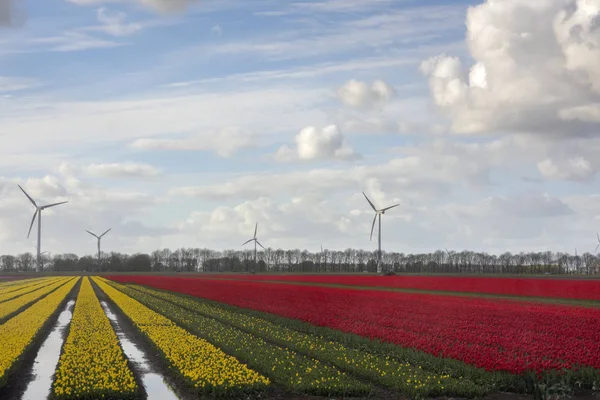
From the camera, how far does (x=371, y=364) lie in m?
22.3

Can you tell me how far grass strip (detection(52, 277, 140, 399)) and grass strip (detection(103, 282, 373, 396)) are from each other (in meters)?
4.29

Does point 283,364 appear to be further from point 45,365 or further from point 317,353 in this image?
point 45,365

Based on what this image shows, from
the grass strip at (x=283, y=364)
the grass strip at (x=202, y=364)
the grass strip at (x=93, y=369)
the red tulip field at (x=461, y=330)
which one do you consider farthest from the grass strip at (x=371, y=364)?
the grass strip at (x=93, y=369)

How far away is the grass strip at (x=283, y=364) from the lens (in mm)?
19000

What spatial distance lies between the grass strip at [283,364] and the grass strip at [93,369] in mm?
4290

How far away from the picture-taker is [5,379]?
69.8ft

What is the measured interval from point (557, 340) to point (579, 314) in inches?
471

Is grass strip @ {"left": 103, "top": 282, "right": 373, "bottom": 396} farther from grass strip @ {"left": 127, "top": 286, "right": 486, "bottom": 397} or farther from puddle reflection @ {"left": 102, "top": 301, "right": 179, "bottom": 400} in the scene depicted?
puddle reflection @ {"left": 102, "top": 301, "right": 179, "bottom": 400}

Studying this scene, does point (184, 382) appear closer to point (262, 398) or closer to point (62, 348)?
point (262, 398)

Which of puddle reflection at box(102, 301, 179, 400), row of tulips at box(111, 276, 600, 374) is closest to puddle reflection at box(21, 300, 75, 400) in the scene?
puddle reflection at box(102, 301, 179, 400)

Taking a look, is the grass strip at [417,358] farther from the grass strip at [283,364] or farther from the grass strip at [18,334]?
the grass strip at [18,334]

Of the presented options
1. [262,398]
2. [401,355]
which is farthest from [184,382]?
[401,355]

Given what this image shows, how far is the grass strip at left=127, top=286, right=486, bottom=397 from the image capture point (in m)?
18.8

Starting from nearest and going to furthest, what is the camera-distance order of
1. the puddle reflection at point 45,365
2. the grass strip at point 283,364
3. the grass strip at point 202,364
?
1. the grass strip at point 283,364
2. the grass strip at point 202,364
3. the puddle reflection at point 45,365
